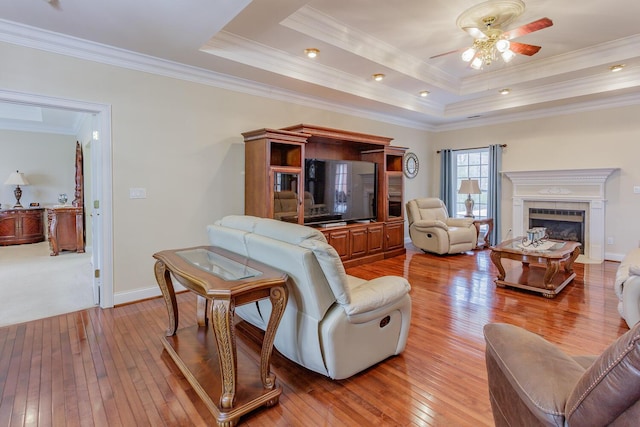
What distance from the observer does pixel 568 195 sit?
575cm

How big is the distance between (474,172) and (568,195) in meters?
1.84

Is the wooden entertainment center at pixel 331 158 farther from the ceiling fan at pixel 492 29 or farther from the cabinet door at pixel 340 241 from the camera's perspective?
the ceiling fan at pixel 492 29

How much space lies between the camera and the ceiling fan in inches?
126

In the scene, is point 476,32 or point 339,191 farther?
point 339,191

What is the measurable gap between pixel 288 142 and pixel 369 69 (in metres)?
1.54

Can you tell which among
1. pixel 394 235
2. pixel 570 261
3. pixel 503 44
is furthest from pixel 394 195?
pixel 503 44

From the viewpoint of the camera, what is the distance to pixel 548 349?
50.7 inches

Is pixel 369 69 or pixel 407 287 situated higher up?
pixel 369 69

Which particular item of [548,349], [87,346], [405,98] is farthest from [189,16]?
[405,98]

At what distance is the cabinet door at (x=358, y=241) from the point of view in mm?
5145

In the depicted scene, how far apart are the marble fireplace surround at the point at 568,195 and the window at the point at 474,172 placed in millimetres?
642

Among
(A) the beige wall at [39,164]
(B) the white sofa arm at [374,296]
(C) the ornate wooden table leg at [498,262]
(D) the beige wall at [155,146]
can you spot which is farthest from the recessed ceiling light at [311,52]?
(A) the beige wall at [39,164]

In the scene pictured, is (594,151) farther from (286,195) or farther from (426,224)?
(286,195)

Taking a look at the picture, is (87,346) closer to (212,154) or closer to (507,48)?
(212,154)
